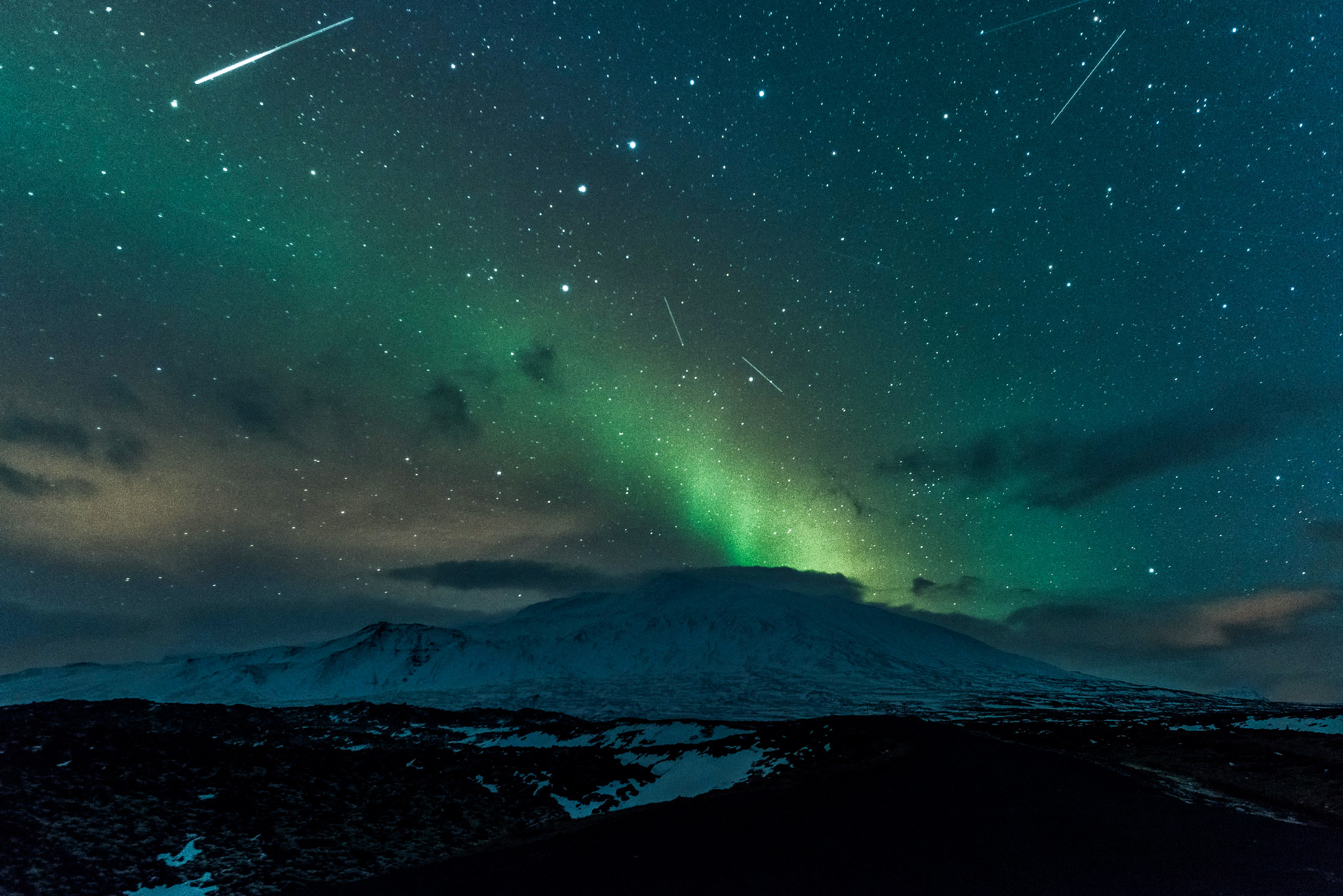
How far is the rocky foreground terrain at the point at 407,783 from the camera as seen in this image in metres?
15.4

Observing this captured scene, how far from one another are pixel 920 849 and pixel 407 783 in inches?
762

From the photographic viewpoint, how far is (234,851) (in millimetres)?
16234

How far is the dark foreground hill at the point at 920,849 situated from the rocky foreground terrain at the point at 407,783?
36.1 inches

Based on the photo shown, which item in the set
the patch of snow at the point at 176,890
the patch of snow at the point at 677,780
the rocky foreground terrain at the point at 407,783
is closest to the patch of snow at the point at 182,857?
the rocky foreground terrain at the point at 407,783

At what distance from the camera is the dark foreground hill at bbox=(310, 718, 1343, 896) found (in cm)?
1130

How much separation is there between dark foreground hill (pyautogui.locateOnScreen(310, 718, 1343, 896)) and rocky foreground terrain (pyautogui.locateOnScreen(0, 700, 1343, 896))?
92 cm

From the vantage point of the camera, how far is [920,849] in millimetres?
13562

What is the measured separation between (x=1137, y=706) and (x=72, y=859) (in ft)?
362

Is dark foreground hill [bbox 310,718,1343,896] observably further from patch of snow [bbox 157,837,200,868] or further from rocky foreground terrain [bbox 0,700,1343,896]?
patch of snow [bbox 157,837,200,868]

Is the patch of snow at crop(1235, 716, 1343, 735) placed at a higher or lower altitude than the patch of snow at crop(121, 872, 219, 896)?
higher

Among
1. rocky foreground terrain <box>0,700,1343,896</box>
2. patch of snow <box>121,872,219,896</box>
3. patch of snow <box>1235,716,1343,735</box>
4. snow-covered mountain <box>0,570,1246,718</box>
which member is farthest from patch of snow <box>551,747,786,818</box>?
snow-covered mountain <box>0,570,1246,718</box>

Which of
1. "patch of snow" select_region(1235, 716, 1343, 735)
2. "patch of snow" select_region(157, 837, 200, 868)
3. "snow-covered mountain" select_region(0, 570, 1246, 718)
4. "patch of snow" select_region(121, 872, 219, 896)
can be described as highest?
"patch of snow" select_region(1235, 716, 1343, 735)

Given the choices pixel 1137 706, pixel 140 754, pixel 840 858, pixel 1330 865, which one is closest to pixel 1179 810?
pixel 1330 865

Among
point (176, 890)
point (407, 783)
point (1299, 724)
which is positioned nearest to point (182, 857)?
point (176, 890)
